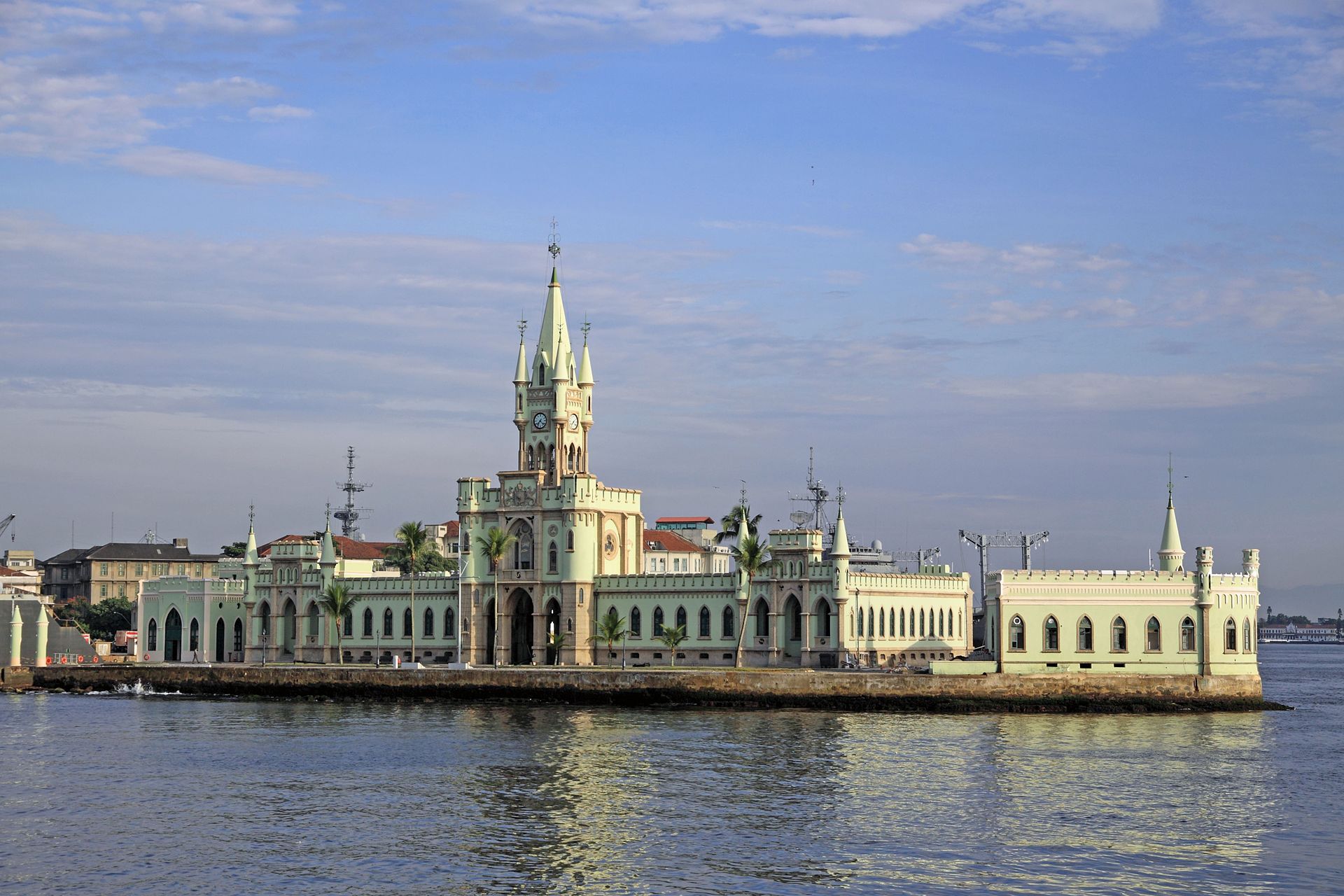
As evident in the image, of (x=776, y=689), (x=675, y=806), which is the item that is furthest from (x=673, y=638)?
(x=675, y=806)

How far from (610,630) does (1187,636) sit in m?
33.5

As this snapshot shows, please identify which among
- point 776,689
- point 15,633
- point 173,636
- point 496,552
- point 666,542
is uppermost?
point 666,542

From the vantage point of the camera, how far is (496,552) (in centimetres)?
10550

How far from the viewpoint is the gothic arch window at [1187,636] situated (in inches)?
3509

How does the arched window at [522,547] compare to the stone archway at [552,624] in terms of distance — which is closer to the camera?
the stone archway at [552,624]

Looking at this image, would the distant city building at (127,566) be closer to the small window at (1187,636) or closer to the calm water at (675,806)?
the calm water at (675,806)

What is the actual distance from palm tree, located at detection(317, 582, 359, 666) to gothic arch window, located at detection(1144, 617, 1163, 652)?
50.9 metres

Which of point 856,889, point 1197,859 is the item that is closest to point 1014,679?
point 1197,859

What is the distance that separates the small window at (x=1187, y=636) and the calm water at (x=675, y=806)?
6.79 meters

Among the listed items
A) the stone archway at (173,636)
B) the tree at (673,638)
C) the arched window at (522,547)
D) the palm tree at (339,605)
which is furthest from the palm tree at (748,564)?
the stone archway at (173,636)

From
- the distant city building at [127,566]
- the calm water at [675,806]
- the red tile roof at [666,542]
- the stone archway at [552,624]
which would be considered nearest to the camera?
the calm water at [675,806]

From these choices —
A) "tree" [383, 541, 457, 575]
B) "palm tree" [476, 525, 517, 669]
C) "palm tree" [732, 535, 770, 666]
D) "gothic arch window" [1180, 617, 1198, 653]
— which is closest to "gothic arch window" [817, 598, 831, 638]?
"palm tree" [732, 535, 770, 666]

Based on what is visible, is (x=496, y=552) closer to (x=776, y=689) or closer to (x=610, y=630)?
(x=610, y=630)

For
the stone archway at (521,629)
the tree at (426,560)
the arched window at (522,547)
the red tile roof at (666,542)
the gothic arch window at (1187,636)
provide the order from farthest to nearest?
the red tile roof at (666,542), the tree at (426,560), the stone archway at (521,629), the arched window at (522,547), the gothic arch window at (1187,636)
